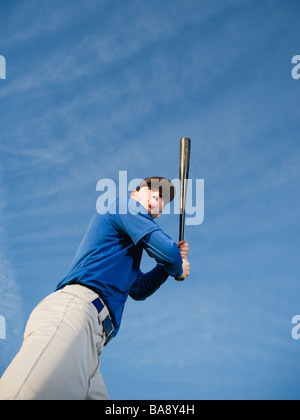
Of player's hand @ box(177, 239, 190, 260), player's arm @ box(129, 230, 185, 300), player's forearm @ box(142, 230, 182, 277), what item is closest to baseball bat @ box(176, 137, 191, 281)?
player's hand @ box(177, 239, 190, 260)

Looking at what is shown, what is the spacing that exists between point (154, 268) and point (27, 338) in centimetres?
219

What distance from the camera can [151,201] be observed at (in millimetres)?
4000

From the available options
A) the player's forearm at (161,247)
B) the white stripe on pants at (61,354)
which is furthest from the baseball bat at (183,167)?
A: the white stripe on pants at (61,354)

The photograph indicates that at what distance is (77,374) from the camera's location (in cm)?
243

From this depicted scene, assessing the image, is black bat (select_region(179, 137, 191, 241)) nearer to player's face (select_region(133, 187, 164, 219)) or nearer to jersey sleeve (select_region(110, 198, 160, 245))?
player's face (select_region(133, 187, 164, 219))

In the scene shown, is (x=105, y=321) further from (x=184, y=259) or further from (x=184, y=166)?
(x=184, y=166)

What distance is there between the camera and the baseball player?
2221 mm

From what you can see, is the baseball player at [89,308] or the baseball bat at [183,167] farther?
the baseball bat at [183,167]

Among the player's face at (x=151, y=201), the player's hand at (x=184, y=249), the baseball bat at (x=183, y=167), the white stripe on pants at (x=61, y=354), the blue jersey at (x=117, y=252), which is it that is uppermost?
the baseball bat at (x=183, y=167)

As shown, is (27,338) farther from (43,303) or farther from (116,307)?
(116,307)

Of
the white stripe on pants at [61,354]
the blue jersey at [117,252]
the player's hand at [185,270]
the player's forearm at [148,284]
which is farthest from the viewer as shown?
the player's forearm at [148,284]

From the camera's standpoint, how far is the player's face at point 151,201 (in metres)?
4.01

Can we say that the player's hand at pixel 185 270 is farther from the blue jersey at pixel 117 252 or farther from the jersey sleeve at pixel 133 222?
the jersey sleeve at pixel 133 222
